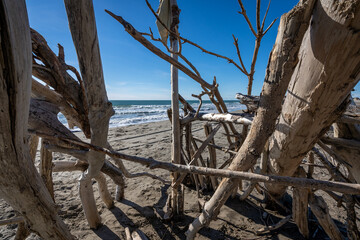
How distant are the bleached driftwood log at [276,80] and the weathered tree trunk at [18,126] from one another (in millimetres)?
1068

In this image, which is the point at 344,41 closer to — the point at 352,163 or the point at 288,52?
the point at 288,52

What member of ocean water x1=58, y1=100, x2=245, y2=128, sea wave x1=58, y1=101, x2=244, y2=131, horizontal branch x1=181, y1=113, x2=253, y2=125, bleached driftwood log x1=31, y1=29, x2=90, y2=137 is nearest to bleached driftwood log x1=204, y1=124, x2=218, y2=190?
horizontal branch x1=181, y1=113, x2=253, y2=125

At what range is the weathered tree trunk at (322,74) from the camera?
1.97 ft

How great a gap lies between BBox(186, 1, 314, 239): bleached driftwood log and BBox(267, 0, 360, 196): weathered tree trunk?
2.1 inches

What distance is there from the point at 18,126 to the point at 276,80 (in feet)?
4.06

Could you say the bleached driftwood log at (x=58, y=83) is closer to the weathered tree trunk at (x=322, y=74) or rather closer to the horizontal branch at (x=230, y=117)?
the horizontal branch at (x=230, y=117)

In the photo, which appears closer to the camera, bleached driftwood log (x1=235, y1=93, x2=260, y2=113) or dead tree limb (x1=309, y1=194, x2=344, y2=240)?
bleached driftwood log (x1=235, y1=93, x2=260, y2=113)

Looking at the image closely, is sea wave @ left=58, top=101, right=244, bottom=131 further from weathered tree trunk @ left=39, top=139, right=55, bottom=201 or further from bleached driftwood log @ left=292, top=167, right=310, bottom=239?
bleached driftwood log @ left=292, top=167, right=310, bottom=239

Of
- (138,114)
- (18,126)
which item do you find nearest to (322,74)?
(18,126)

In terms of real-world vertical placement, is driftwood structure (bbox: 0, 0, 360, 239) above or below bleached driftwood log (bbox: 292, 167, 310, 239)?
above

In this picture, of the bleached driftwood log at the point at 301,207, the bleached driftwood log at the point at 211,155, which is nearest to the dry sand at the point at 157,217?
the bleached driftwood log at the point at 301,207

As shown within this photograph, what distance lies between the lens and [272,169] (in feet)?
4.20

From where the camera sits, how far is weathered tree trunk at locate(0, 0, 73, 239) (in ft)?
1.63

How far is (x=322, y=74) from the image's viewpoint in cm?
70
